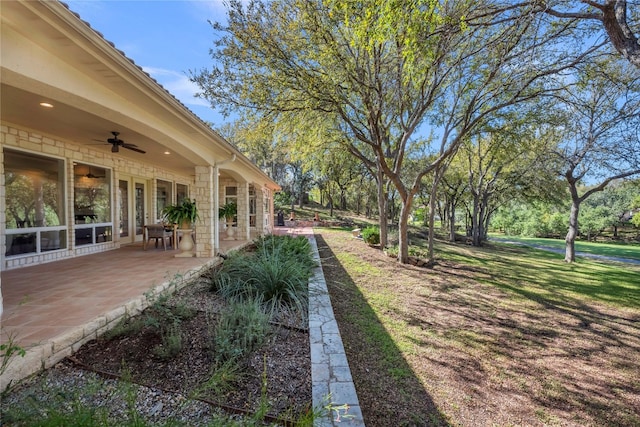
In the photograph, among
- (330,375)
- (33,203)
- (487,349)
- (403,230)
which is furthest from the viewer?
(403,230)

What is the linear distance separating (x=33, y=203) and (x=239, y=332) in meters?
5.81

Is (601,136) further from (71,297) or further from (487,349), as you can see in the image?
(71,297)

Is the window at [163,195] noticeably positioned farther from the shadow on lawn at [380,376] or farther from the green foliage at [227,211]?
the shadow on lawn at [380,376]

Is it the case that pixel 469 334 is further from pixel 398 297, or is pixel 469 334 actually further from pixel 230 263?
pixel 230 263

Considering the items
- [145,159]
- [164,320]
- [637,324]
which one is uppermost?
[145,159]

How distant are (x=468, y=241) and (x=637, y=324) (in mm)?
14577

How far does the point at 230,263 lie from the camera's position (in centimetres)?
563

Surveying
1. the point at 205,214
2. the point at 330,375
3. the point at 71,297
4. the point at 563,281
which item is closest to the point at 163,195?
the point at 205,214

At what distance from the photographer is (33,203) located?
588 cm

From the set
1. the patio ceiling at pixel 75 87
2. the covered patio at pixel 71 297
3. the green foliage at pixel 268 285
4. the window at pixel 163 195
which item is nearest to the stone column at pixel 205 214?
the covered patio at pixel 71 297

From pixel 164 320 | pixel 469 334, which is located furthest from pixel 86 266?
pixel 469 334

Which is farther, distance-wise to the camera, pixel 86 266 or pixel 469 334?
pixel 86 266

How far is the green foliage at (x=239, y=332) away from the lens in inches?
112

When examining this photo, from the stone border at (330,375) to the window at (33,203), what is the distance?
18.8ft
